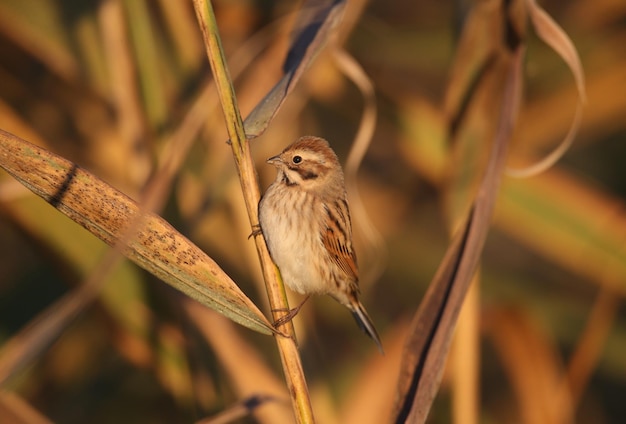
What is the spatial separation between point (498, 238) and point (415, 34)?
4.76 ft

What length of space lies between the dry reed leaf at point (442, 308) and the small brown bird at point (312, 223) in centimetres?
54

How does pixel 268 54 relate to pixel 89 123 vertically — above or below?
above

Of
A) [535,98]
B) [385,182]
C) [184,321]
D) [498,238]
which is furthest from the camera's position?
[498,238]

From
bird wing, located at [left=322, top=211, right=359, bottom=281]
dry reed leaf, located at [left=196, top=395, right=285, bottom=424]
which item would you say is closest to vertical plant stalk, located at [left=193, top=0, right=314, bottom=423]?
dry reed leaf, located at [left=196, top=395, right=285, bottom=424]

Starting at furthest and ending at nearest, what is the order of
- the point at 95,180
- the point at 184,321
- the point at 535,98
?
the point at 535,98 < the point at 184,321 < the point at 95,180

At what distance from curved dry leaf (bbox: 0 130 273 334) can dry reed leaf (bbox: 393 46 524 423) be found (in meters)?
0.41

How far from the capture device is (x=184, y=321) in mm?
2355

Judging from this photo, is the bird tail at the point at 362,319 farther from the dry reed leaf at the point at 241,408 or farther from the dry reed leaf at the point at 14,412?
the dry reed leaf at the point at 14,412

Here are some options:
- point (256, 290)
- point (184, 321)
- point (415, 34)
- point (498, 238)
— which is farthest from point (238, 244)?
point (498, 238)

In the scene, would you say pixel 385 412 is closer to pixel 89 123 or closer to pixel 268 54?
pixel 268 54

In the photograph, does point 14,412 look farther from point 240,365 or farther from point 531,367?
point 531,367

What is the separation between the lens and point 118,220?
4.72ft

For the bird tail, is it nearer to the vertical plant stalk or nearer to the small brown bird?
the small brown bird

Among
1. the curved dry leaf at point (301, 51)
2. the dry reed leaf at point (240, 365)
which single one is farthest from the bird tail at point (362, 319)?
the curved dry leaf at point (301, 51)
